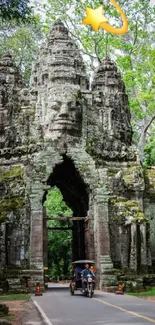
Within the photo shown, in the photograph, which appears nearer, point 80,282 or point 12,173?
point 80,282

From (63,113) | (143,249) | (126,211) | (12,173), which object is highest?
(63,113)

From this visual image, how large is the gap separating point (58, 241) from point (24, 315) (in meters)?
22.4

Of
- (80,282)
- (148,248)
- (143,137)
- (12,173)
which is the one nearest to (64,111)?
(12,173)

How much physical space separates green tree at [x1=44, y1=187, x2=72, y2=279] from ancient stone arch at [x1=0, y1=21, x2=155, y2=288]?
886cm

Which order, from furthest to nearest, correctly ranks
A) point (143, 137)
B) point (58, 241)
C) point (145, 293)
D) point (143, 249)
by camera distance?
point (58, 241)
point (143, 137)
point (143, 249)
point (145, 293)

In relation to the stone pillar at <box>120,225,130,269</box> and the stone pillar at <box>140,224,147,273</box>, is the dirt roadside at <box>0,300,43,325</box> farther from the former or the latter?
the stone pillar at <box>140,224,147,273</box>

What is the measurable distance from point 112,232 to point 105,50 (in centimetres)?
1446

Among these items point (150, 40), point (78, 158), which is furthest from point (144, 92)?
point (78, 158)

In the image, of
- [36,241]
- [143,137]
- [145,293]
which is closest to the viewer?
[145,293]

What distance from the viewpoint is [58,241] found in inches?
1315

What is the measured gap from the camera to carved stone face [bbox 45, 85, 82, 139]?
2078 cm

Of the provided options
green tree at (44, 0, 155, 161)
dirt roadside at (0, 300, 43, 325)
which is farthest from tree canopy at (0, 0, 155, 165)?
dirt roadside at (0, 300, 43, 325)

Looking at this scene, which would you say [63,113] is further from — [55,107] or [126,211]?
→ [126,211]

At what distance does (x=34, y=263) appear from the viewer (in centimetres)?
1878
